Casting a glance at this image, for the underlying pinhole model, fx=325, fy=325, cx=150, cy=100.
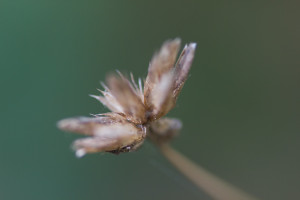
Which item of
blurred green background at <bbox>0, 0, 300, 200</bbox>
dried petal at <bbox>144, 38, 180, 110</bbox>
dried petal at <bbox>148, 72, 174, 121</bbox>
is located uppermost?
blurred green background at <bbox>0, 0, 300, 200</bbox>

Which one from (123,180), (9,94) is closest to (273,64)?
(123,180)

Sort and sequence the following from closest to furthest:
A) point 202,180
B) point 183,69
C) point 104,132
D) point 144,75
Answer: point 104,132
point 183,69
point 202,180
point 144,75

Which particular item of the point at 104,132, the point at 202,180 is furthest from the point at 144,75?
the point at 104,132

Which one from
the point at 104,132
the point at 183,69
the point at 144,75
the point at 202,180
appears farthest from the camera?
the point at 144,75

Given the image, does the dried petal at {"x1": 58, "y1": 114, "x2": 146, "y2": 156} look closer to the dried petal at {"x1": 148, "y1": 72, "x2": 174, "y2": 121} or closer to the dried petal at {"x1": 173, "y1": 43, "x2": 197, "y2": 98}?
the dried petal at {"x1": 148, "y1": 72, "x2": 174, "y2": 121}

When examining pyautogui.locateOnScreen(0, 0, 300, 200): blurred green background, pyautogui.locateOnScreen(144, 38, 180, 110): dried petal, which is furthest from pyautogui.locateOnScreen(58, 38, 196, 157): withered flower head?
pyautogui.locateOnScreen(0, 0, 300, 200): blurred green background

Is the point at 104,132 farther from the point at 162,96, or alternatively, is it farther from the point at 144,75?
the point at 144,75
